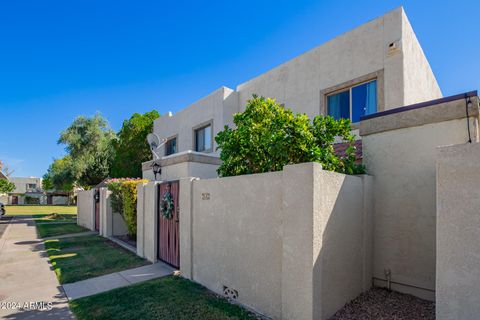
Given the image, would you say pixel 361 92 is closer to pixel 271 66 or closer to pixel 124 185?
pixel 271 66

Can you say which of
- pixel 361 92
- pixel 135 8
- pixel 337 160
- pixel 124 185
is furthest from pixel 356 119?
pixel 135 8

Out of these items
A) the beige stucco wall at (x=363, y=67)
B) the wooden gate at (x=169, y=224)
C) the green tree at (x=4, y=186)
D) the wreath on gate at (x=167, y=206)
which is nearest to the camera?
the wooden gate at (x=169, y=224)

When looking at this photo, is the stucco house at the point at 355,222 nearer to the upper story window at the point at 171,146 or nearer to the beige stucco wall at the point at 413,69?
the beige stucco wall at the point at 413,69

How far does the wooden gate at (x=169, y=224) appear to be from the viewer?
296 inches

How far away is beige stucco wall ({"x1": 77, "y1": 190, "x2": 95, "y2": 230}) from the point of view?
1590 cm

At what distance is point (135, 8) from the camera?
40.0 feet

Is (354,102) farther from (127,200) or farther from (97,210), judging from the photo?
(97,210)

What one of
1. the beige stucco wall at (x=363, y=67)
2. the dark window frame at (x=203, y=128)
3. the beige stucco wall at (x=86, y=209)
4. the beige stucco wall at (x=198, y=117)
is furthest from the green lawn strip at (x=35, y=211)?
the beige stucco wall at (x=363, y=67)

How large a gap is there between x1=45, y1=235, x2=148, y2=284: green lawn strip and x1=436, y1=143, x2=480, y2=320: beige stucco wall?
24.3 feet

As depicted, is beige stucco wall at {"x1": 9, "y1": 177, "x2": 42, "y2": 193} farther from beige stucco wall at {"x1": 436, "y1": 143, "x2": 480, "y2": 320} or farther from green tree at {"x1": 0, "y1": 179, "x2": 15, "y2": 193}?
beige stucco wall at {"x1": 436, "y1": 143, "x2": 480, "y2": 320}

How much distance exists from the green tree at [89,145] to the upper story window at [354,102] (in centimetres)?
2448

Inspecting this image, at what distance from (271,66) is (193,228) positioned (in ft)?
31.0

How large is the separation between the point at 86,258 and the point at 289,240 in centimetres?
766

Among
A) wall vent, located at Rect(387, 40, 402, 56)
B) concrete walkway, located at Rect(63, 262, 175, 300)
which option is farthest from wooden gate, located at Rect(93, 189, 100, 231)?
wall vent, located at Rect(387, 40, 402, 56)
